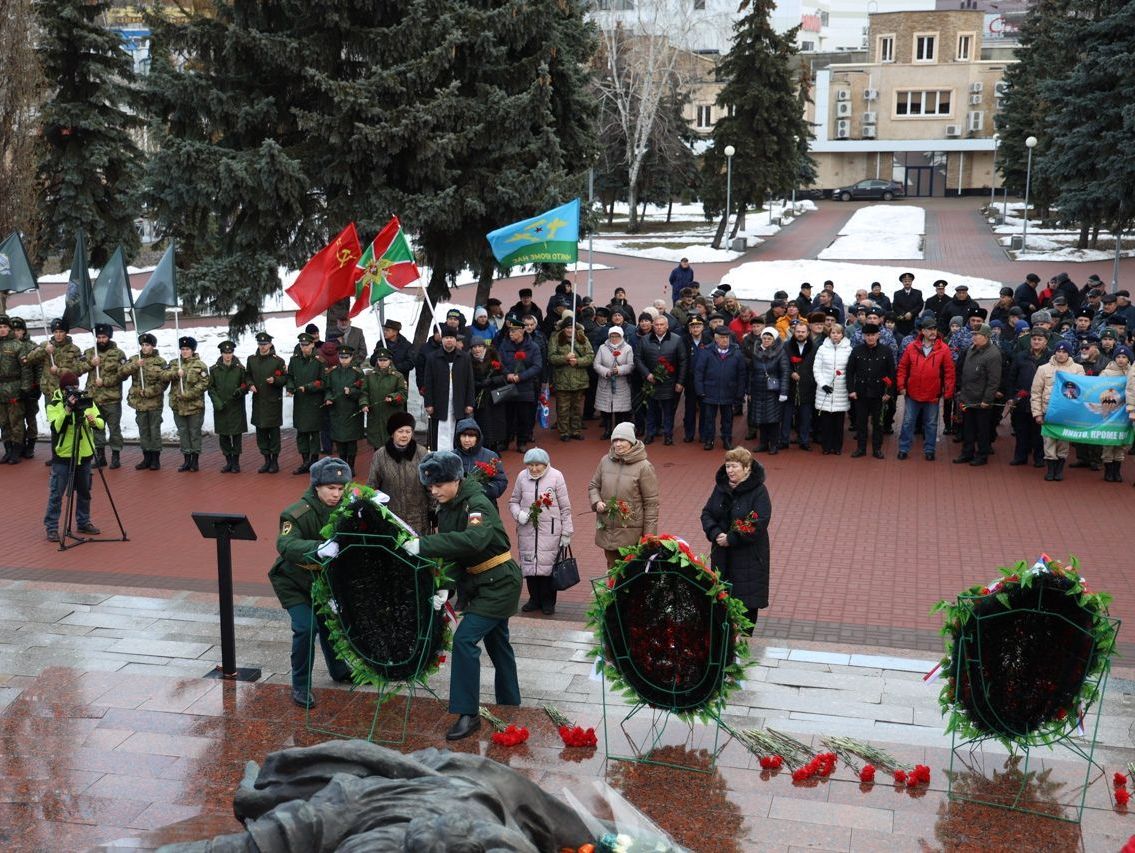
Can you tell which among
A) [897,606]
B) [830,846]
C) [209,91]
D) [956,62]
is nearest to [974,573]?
[897,606]

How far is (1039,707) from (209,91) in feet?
47.0

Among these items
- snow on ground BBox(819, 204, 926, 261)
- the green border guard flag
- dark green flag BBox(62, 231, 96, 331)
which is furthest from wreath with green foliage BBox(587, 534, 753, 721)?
snow on ground BBox(819, 204, 926, 261)

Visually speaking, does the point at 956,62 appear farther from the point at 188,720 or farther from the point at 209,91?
the point at 188,720

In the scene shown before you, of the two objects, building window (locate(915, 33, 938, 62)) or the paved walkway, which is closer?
the paved walkway

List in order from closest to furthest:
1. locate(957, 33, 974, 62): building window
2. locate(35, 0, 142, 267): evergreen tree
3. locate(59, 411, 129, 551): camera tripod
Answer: locate(59, 411, 129, 551): camera tripod → locate(35, 0, 142, 267): evergreen tree → locate(957, 33, 974, 62): building window

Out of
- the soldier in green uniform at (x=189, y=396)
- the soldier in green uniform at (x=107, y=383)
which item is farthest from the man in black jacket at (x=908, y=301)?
the soldier in green uniform at (x=107, y=383)

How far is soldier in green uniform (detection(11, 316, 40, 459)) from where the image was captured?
1630 centimetres

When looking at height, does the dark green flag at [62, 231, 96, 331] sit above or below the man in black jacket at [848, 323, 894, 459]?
above

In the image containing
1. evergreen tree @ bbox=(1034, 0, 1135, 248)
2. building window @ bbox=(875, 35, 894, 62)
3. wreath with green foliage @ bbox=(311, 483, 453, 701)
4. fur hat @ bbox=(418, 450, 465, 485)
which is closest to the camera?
wreath with green foliage @ bbox=(311, 483, 453, 701)

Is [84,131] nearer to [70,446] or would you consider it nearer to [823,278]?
[70,446]

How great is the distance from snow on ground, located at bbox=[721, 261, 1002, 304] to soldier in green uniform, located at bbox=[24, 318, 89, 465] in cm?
1927

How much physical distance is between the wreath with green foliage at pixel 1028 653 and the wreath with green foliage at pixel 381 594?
290cm

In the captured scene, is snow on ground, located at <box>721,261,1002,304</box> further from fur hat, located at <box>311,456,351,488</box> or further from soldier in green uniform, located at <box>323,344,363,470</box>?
fur hat, located at <box>311,456,351,488</box>

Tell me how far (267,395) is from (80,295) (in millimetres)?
2613
